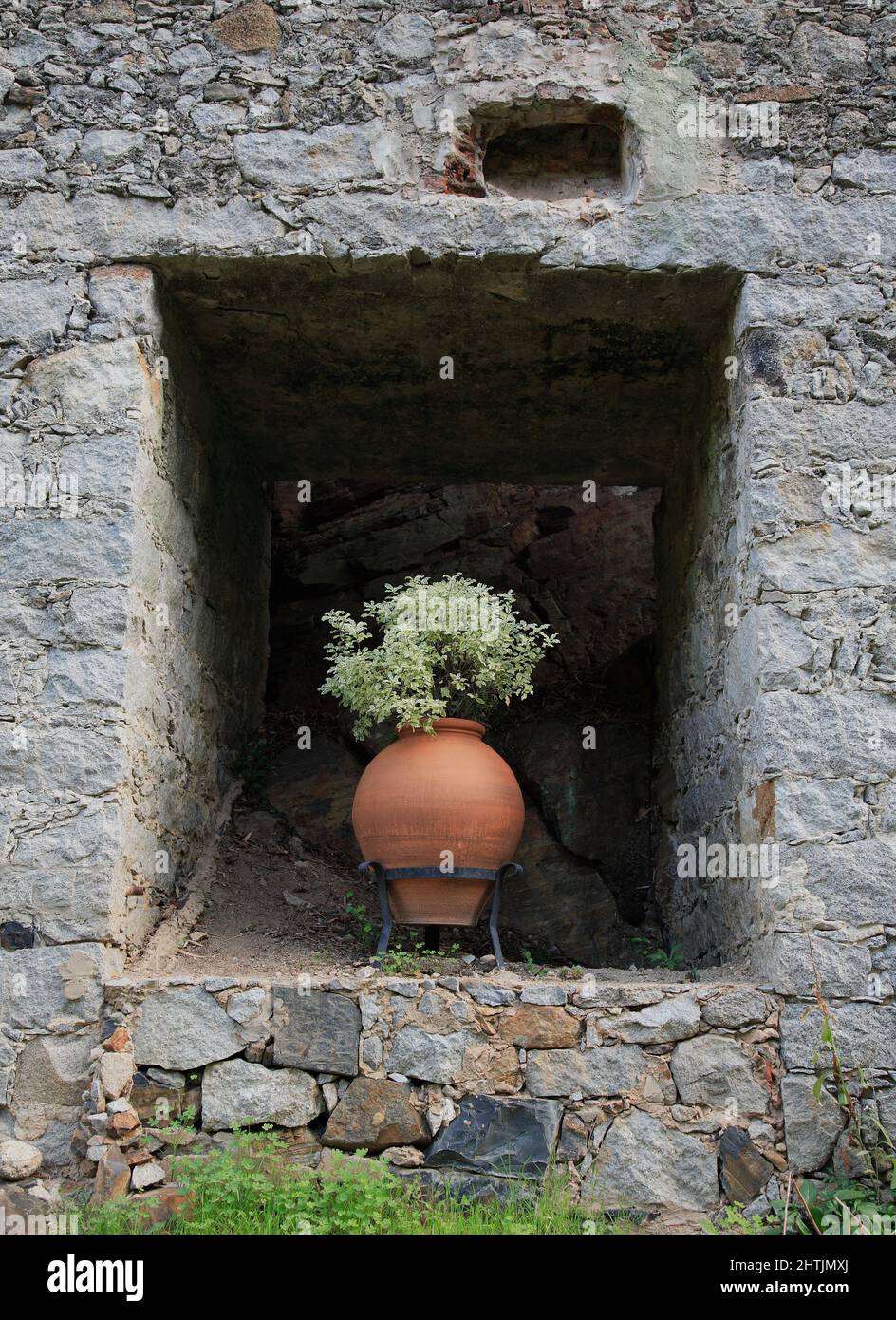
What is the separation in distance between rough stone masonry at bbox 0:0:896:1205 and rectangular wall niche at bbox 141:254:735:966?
0.19 feet

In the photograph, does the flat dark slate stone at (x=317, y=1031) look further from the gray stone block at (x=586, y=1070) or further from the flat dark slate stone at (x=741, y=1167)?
the flat dark slate stone at (x=741, y=1167)

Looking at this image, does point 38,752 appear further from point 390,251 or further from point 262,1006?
point 390,251

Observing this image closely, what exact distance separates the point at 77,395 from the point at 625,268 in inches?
66.0

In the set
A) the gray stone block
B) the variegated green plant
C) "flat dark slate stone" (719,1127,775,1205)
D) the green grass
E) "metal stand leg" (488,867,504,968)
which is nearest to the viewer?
the green grass

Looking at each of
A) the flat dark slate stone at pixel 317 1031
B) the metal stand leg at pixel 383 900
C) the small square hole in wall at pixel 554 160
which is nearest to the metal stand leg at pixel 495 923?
the metal stand leg at pixel 383 900

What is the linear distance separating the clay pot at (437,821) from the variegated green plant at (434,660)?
0.15 meters

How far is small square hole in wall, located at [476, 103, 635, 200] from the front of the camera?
12.4ft

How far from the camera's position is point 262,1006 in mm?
3141

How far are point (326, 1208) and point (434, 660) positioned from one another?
66.1 inches

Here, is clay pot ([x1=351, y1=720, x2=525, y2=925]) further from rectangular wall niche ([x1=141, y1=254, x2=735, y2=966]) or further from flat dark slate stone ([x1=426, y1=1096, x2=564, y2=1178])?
flat dark slate stone ([x1=426, y1=1096, x2=564, y2=1178])

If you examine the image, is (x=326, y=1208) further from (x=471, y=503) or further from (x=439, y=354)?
(x=471, y=503)

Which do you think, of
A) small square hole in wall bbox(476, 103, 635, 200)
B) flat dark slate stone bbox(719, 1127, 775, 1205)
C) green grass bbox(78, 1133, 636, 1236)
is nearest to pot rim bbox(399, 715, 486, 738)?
green grass bbox(78, 1133, 636, 1236)

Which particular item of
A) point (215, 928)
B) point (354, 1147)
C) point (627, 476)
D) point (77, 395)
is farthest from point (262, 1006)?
point (627, 476)

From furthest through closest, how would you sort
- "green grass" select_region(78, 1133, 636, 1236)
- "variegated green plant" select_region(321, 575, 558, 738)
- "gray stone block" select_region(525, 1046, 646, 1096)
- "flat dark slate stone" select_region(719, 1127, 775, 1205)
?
"variegated green plant" select_region(321, 575, 558, 738)
"gray stone block" select_region(525, 1046, 646, 1096)
"flat dark slate stone" select_region(719, 1127, 775, 1205)
"green grass" select_region(78, 1133, 636, 1236)
